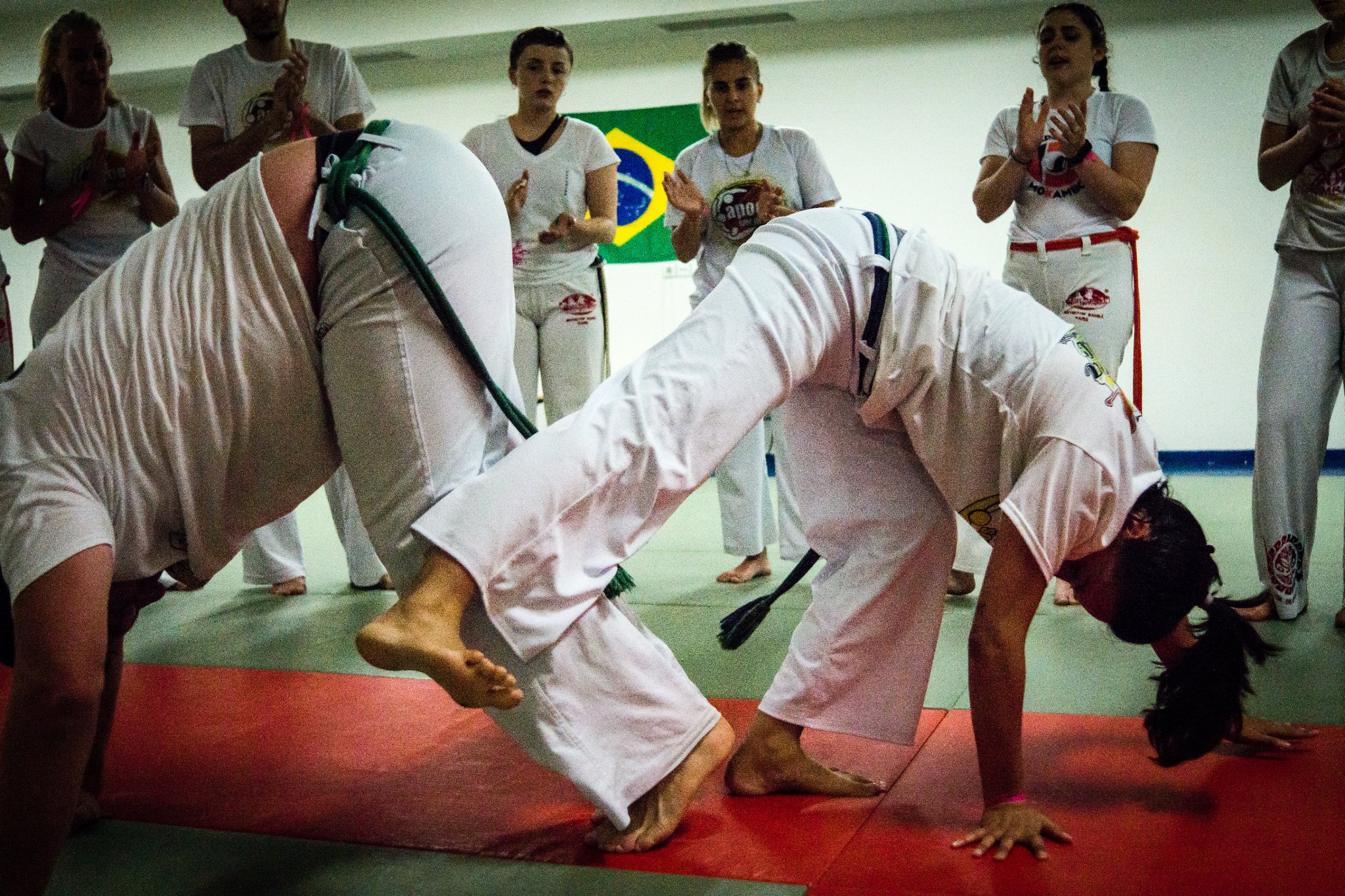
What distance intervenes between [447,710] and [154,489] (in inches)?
46.5

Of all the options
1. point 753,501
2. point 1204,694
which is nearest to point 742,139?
point 753,501

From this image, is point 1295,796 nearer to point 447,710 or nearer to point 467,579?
point 467,579

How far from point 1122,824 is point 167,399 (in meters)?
1.65

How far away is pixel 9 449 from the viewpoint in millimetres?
1678

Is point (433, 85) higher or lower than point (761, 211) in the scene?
higher

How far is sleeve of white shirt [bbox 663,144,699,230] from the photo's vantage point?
434 centimetres

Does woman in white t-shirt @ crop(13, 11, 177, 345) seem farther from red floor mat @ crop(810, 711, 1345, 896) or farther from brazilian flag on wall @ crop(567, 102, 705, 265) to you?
brazilian flag on wall @ crop(567, 102, 705, 265)

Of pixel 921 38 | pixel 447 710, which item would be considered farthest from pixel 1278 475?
pixel 921 38

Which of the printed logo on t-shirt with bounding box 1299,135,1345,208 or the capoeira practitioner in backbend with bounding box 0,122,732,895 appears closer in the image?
the capoeira practitioner in backbend with bounding box 0,122,732,895

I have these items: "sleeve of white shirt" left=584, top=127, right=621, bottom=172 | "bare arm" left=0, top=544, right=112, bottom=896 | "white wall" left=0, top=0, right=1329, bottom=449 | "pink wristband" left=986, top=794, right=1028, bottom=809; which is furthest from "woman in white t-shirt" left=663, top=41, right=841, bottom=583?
"white wall" left=0, top=0, right=1329, bottom=449

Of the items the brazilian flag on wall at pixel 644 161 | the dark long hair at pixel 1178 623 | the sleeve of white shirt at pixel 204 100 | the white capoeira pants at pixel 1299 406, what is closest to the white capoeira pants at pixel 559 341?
the sleeve of white shirt at pixel 204 100

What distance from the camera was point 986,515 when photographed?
84.5 inches

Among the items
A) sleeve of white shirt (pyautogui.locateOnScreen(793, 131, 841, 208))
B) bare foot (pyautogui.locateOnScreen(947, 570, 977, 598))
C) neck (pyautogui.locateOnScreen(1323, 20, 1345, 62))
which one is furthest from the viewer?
sleeve of white shirt (pyautogui.locateOnScreen(793, 131, 841, 208))

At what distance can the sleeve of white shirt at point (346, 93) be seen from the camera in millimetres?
3979
